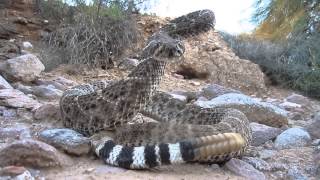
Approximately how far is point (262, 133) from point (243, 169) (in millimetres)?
1340

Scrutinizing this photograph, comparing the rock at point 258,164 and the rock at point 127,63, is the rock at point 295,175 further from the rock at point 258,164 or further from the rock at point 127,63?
the rock at point 127,63

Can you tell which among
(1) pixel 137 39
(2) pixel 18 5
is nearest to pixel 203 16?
(1) pixel 137 39

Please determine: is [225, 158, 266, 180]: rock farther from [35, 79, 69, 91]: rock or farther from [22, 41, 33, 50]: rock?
[22, 41, 33, 50]: rock

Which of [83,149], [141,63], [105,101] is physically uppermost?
[141,63]

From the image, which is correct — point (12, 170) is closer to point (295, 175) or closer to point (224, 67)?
point (295, 175)

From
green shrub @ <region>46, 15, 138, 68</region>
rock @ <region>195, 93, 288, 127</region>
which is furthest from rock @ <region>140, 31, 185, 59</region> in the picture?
green shrub @ <region>46, 15, 138, 68</region>

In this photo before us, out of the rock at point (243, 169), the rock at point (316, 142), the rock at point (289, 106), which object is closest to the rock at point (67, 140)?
the rock at point (243, 169)

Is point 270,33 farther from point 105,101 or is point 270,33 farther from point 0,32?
point 105,101

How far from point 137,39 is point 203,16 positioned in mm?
3704

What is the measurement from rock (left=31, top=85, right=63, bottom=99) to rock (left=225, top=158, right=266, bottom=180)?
8.21 ft

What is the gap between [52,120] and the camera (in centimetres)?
514

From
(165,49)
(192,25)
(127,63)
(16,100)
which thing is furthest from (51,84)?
(165,49)

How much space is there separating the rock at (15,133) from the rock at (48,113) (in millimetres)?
371

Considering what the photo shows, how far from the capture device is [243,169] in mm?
4336
